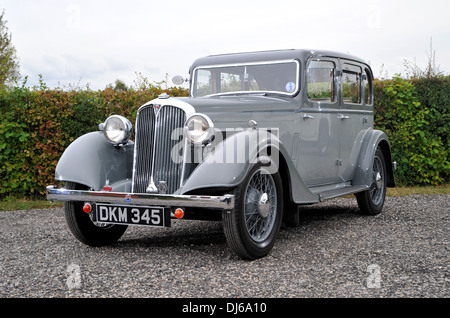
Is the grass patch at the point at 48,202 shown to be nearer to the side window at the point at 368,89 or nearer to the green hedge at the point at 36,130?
the green hedge at the point at 36,130

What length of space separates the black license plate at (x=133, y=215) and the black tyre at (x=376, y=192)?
3.58 metres

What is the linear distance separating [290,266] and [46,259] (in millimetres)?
2280

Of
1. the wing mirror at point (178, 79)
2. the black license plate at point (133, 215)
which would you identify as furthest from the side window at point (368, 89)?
the black license plate at point (133, 215)

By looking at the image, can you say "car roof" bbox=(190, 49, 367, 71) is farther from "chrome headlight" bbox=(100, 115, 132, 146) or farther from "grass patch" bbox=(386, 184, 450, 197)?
"grass patch" bbox=(386, 184, 450, 197)

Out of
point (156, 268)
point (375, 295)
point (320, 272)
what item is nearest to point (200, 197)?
point (156, 268)

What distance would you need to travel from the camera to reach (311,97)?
231 inches

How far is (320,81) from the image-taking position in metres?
6.12

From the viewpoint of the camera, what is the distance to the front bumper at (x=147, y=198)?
13.5ft

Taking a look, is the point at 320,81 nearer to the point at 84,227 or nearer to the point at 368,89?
the point at 368,89

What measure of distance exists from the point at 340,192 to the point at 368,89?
2.13 metres

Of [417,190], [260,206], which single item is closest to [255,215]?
[260,206]

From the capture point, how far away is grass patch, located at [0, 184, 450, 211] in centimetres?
838

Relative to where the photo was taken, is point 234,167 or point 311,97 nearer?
point 234,167

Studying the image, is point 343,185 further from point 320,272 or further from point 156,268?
point 156,268
